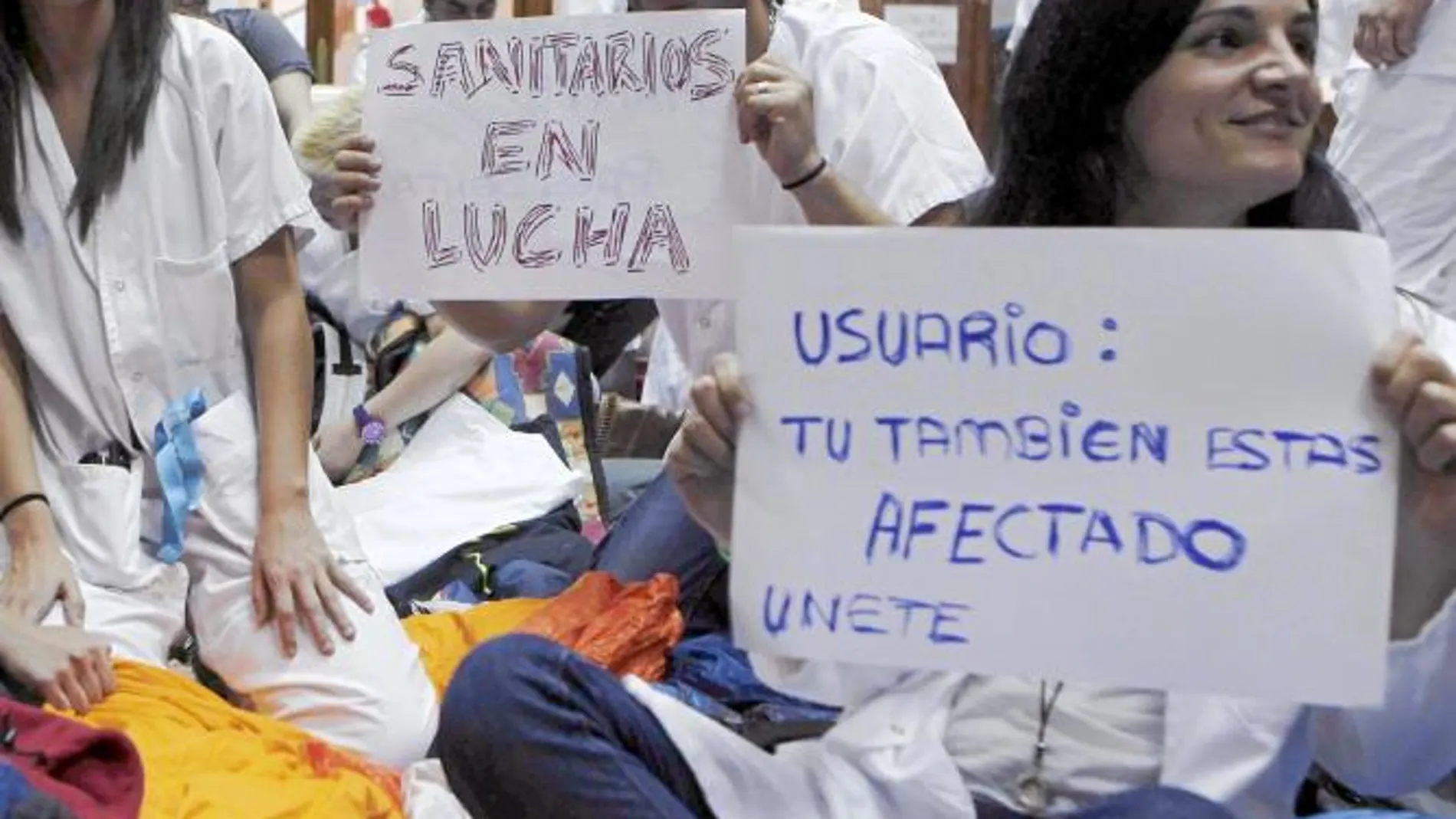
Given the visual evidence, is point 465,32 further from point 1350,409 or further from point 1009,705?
point 1350,409

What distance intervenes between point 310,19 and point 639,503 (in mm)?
2339

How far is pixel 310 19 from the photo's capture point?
4.25m

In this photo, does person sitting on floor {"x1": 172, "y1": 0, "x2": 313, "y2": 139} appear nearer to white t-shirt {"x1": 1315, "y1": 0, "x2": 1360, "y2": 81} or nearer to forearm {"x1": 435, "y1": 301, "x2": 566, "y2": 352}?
forearm {"x1": 435, "y1": 301, "x2": 566, "y2": 352}

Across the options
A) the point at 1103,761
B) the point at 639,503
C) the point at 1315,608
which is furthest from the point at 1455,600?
the point at 639,503

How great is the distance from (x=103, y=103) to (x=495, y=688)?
35.5 inches

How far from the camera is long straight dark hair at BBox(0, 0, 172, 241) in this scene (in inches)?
73.3

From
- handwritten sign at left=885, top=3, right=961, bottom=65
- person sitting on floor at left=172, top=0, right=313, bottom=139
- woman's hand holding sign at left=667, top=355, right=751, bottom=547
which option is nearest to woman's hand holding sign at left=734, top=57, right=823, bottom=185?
woman's hand holding sign at left=667, top=355, right=751, bottom=547

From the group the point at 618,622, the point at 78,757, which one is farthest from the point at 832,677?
the point at 618,622

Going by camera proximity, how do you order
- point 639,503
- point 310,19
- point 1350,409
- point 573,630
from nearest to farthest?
1. point 1350,409
2. point 573,630
3. point 639,503
4. point 310,19

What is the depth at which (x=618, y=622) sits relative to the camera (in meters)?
2.08

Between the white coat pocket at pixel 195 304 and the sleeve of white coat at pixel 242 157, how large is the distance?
1.2 inches

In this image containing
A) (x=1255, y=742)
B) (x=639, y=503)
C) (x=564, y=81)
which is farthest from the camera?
(x=639, y=503)

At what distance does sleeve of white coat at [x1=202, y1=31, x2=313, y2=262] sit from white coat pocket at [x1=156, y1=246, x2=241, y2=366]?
3cm

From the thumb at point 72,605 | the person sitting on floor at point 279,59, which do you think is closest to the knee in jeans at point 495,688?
the thumb at point 72,605
